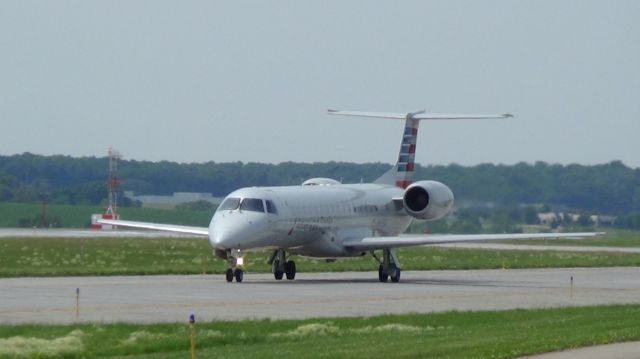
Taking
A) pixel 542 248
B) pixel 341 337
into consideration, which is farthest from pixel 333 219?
pixel 542 248

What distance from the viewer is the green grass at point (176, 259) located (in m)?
52.3

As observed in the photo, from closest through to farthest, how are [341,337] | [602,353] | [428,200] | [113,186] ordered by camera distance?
1. [602,353]
2. [341,337]
3. [428,200]
4. [113,186]

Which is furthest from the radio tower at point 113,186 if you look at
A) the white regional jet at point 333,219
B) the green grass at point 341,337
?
the green grass at point 341,337

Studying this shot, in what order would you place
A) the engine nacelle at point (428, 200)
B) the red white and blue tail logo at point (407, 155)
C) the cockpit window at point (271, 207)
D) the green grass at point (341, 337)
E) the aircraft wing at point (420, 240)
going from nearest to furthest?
the green grass at point (341, 337) < the cockpit window at point (271, 207) < the aircraft wing at point (420, 240) < the engine nacelle at point (428, 200) < the red white and blue tail logo at point (407, 155)

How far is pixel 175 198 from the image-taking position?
383 feet

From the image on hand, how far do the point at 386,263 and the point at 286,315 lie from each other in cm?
1565

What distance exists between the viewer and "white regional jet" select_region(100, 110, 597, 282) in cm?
4434

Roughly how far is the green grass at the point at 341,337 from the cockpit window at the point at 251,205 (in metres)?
15.0

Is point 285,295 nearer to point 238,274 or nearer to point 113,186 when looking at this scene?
point 238,274

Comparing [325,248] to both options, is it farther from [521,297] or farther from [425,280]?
[521,297]

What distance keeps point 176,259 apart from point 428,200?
16.7m

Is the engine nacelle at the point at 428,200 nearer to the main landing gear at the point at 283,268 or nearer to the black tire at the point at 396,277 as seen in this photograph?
the black tire at the point at 396,277

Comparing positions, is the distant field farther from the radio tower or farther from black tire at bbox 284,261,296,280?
black tire at bbox 284,261,296,280

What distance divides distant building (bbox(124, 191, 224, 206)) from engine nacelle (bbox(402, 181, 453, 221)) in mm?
53081
